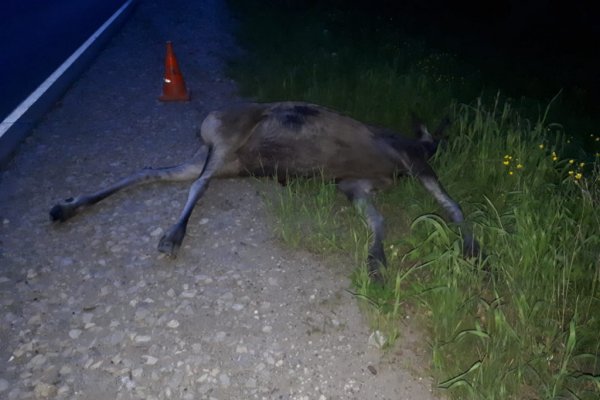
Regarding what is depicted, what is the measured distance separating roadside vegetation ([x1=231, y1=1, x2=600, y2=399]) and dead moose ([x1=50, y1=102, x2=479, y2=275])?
0.47ft

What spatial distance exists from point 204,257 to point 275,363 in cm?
117

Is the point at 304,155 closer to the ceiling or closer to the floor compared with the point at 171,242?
closer to the ceiling

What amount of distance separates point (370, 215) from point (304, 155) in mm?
809

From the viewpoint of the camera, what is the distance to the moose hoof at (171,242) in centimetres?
379

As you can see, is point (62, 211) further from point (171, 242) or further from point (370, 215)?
point (370, 215)

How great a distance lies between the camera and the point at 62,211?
4.20 m

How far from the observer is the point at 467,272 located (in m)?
3.32

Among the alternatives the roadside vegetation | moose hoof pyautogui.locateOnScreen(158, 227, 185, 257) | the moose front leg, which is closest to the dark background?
the roadside vegetation

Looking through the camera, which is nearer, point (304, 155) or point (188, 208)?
point (188, 208)

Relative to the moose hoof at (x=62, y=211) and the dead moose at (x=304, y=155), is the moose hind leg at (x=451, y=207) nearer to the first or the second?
the dead moose at (x=304, y=155)

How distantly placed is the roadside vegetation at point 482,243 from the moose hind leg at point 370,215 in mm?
73

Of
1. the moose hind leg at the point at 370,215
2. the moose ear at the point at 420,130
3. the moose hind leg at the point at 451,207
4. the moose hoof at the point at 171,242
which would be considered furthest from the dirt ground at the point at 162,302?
the moose ear at the point at 420,130

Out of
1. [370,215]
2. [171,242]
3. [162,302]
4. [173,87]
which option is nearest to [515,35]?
[173,87]

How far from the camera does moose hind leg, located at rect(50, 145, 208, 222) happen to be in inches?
166
